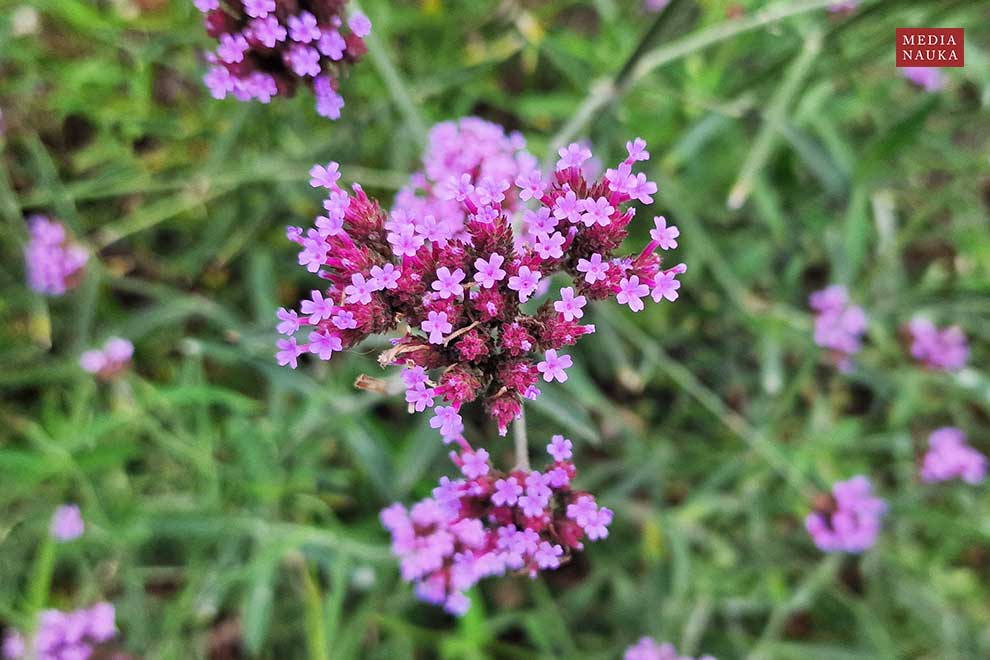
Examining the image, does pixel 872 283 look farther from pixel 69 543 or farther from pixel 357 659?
pixel 69 543

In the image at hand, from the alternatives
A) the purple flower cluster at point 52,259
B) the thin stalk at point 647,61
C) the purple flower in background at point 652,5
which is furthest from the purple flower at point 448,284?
the purple flower in background at point 652,5

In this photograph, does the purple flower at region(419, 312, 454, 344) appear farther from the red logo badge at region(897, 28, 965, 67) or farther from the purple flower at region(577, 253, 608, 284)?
the red logo badge at region(897, 28, 965, 67)

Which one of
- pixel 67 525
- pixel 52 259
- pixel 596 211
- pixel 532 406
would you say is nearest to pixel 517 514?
pixel 596 211

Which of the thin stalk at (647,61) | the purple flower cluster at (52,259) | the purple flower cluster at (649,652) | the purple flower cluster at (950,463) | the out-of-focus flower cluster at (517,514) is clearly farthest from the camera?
the purple flower cluster at (950,463)

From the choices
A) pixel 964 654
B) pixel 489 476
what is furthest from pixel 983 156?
pixel 489 476

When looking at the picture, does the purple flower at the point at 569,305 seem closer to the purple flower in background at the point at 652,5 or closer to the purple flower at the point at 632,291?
the purple flower at the point at 632,291

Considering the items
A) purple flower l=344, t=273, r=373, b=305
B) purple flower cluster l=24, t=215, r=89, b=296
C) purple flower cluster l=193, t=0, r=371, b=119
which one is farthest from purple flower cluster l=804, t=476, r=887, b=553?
purple flower cluster l=24, t=215, r=89, b=296
